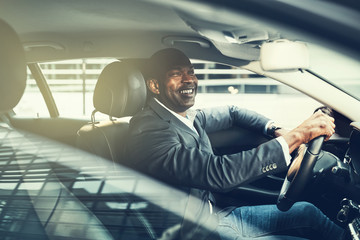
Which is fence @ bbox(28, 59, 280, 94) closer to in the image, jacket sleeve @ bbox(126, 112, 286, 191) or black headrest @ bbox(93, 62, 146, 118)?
black headrest @ bbox(93, 62, 146, 118)

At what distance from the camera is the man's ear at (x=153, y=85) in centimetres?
199

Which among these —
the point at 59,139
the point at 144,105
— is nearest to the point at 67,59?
the point at 59,139

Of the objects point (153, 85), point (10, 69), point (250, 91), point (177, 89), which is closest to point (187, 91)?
point (177, 89)

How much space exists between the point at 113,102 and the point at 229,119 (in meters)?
0.77

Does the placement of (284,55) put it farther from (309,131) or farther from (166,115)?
(166,115)

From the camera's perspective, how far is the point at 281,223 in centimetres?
188

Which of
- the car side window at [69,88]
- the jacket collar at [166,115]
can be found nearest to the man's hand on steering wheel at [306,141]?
the jacket collar at [166,115]

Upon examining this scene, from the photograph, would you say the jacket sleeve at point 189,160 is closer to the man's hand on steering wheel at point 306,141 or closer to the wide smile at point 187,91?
the man's hand on steering wheel at point 306,141

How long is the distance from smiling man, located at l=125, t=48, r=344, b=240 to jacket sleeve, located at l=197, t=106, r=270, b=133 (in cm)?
10

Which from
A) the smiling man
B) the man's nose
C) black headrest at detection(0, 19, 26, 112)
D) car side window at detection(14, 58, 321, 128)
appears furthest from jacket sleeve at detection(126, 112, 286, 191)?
black headrest at detection(0, 19, 26, 112)

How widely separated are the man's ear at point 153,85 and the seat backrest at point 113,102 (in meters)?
0.04

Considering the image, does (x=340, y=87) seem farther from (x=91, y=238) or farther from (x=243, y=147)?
(x=91, y=238)

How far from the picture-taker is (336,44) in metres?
0.69

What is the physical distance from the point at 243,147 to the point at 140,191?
88 centimetres
